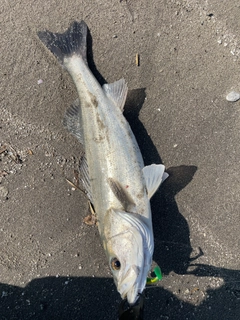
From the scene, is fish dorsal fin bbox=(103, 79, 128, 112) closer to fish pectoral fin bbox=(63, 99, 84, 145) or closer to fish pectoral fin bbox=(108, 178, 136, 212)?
fish pectoral fin bbox=(63, 99, 84, 145)

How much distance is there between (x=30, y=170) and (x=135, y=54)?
1815 mm

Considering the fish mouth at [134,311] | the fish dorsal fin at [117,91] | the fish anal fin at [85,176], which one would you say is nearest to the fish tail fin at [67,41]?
the fish dorsal fin at [117,91]

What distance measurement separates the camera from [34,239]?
3.48 m

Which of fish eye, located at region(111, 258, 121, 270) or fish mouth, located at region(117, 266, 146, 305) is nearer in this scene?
fish mouth, located at region(117, 266, 146, 305)

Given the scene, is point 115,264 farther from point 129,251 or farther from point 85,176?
point 85,176

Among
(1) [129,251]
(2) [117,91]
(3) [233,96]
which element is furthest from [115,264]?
(3) [233,96]

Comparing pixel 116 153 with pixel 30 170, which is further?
pixel 30 170

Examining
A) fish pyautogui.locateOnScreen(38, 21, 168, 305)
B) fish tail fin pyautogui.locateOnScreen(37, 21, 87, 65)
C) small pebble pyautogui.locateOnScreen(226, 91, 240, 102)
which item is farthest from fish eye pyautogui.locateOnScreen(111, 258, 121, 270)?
small pebble pyautogui.locateOnScreen(226, 91, 240, 102)

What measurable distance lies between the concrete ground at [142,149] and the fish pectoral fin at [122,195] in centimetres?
66

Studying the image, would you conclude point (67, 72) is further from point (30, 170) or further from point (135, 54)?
point (30, 170)

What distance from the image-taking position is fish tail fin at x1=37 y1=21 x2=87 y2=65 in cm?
336

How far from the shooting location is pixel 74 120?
11.0 ft

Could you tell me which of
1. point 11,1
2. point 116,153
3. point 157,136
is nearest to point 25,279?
point 116,153

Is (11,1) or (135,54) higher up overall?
(11,1)
